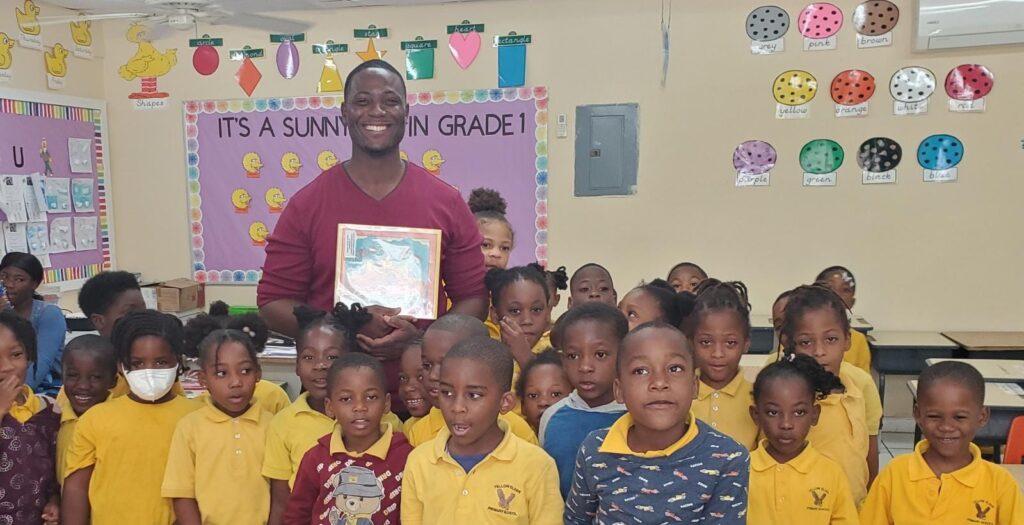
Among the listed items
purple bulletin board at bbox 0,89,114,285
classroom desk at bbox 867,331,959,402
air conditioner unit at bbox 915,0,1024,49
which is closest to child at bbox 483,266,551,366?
classroom desk at bbox 867,331,959,402

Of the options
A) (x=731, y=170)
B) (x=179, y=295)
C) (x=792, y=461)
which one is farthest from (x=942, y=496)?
(x=179, y=295)

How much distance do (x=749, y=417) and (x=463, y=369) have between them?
0.91 m

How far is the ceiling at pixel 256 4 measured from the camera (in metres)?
4.96

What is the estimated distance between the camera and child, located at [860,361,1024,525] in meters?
1.90

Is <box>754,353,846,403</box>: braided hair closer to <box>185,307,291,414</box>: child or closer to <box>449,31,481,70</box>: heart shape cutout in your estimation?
<box>185,307,291,414</box>: child

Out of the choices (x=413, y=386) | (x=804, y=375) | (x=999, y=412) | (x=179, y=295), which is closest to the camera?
(x=804, y=375)

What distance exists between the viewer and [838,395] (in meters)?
2.20

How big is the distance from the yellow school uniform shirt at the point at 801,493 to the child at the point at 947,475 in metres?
0.14

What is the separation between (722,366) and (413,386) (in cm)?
90

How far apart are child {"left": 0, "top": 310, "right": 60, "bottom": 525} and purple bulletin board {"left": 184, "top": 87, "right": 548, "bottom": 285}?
322cm

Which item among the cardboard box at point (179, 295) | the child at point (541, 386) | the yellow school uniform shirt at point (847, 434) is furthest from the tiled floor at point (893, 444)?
the cardboard box at point (179, 295)

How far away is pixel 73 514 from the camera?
2156mm

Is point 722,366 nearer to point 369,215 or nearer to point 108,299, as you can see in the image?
point 369,215

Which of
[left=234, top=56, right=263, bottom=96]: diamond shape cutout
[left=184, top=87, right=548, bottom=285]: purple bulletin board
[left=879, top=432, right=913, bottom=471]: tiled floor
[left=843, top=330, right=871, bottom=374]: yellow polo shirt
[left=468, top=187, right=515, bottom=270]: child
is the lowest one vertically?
[left=879, top=432, right=913, bottom=471]: tiled floor
